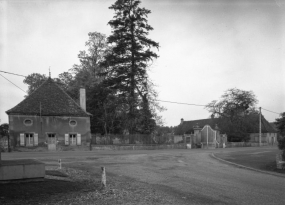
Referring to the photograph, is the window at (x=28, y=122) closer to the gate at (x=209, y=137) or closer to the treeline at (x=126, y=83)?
the treeline at (x=126, y=83)

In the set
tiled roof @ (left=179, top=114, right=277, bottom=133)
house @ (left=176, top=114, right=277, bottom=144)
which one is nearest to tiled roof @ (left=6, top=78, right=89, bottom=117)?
house @ (left=176, top=114, right=277, bottom=144)

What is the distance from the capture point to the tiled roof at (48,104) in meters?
34.8

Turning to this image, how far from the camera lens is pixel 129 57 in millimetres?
41031

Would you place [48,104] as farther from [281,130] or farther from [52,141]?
[281,130]

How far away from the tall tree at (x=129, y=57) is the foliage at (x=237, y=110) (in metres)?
27.7

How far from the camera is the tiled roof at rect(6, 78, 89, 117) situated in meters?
34.8

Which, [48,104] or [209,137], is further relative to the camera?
[209,137]

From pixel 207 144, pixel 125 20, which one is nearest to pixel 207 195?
pixel 125 20

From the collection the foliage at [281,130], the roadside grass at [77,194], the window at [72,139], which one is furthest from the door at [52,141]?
the foliage at [281,130]

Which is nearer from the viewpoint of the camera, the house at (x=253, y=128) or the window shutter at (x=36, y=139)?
the window shutter at (x=36, y=139)

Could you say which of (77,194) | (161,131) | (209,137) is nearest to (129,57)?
(161,131)

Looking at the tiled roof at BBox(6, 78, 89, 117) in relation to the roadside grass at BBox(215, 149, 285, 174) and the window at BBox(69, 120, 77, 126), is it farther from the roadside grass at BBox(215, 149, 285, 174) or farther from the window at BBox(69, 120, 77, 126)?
the roadside grass at BBox(215, 149, 285, 174)

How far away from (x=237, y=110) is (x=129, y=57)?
113ft

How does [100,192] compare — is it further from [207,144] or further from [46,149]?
[207,144]
